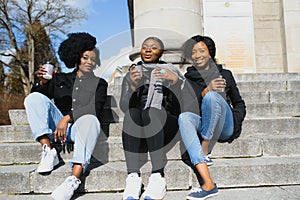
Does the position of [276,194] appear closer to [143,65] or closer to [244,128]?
[244,128]

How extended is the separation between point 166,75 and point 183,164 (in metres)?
0.78

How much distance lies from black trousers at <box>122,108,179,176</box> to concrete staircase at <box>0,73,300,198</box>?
197 mm

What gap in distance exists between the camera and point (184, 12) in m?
5.25

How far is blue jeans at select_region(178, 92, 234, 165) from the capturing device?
7.44 feet

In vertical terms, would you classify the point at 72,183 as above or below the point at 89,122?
below

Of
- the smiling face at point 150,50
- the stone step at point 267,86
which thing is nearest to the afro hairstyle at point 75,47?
the smiling face at point 150,50

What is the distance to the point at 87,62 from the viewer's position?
2771mm

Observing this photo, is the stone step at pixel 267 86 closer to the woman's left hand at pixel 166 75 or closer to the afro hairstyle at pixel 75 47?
the woman's left hand at pixel 166 75

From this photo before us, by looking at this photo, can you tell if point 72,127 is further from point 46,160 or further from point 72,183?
point 72,183

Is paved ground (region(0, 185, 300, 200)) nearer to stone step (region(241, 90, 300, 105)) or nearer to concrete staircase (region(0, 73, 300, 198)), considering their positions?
concrete staircase (region(0, 73, 300, 198))

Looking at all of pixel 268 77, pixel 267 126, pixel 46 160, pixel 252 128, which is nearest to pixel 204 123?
pixel 252 128

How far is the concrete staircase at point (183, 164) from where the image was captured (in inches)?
95.7

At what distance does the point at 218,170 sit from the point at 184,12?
11.5ft

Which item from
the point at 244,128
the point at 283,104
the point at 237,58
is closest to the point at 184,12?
the point at 237,58
